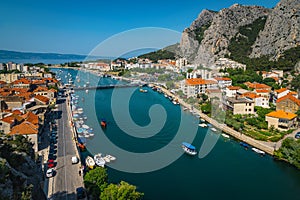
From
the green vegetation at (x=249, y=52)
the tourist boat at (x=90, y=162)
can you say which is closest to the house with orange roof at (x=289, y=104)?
the green vegetation at (x=249, y=52)

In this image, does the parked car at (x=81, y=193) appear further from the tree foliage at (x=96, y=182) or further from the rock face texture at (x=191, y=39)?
the rock face texture at (x=191, y=39)

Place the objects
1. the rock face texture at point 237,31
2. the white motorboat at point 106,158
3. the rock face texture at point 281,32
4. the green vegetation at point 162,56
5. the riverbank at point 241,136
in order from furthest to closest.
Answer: the green vegetation at point 162,56
the rock face texture at point 237,31
the rock face texture at point 281,32
the riverbank at point 241,136
the white motorboat at point 106,158

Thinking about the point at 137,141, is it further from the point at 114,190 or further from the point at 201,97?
the point at 201,97

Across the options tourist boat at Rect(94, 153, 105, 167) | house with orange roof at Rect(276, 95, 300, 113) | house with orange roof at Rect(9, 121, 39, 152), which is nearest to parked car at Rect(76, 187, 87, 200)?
tourist boat at Rect(94, 153, 105, 167)

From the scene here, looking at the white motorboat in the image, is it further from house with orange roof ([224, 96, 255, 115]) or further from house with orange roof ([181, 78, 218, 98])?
house with orange roof ([181, 78, 218, 98])

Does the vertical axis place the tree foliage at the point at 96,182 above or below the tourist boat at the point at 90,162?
above

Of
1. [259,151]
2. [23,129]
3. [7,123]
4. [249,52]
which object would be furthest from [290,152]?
[249,52]

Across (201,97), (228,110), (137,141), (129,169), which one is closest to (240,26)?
(201,97)
